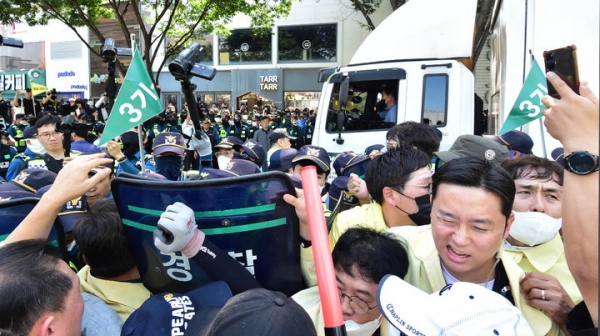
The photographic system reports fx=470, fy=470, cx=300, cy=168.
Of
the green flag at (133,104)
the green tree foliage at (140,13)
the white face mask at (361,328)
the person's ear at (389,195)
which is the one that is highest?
the green tree foliage at (140,13)

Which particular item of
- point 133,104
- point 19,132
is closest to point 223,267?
point 133,104

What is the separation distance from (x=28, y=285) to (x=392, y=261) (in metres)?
1.22

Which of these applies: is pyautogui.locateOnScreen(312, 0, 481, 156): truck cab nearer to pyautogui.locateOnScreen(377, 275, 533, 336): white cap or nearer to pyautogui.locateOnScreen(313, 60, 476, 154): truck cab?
pyautogui.locateOnScreen(313, 60, 476, 154): truck cab

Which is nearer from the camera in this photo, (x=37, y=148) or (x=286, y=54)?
(x=37, y=148)

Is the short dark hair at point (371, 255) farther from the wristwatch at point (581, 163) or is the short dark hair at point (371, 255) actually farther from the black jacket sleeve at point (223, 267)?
the wristwatch at point (581, 163)

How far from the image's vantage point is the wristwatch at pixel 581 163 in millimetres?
1142

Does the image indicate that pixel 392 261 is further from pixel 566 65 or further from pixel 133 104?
pixel 133 104

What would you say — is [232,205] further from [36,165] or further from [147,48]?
[147,48]

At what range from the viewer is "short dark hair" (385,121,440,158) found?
12.0ft

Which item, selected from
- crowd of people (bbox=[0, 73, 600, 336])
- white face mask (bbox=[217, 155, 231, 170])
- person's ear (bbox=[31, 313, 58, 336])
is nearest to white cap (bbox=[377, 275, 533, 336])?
crowd of people (bbox=[0, 73, 600, 336])

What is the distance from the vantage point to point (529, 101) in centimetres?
383

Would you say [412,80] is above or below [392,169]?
above

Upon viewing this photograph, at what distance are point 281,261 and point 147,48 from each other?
12.5 meters

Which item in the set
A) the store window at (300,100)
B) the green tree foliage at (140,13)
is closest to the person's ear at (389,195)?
the green tree foliage at (140,13)
